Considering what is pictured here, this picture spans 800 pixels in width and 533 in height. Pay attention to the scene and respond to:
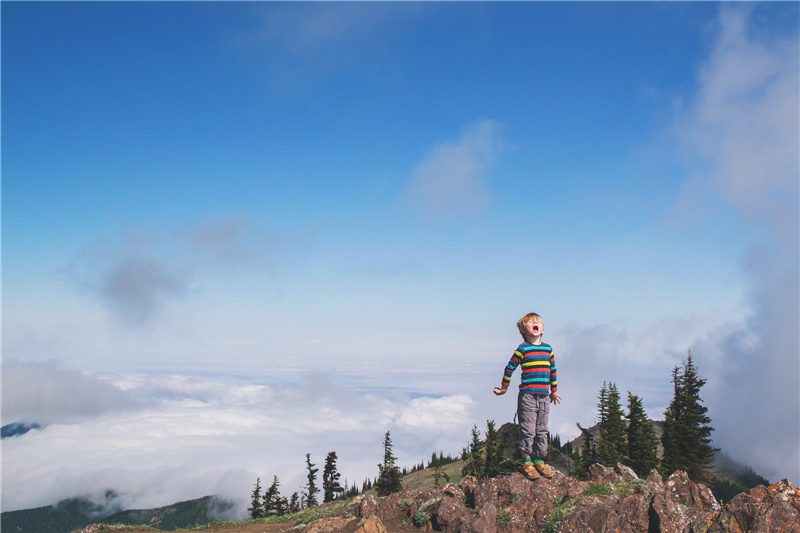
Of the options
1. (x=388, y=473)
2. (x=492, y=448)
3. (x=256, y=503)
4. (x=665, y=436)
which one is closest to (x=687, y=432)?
(x=665, y=436)

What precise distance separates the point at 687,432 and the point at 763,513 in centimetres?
4623

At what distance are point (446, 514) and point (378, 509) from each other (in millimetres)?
3296

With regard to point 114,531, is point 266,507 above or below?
below

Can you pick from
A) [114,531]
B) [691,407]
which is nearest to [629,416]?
[691,407]

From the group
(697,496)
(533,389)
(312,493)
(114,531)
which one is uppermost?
(533,389)

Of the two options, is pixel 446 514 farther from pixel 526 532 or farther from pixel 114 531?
pixel 114 531

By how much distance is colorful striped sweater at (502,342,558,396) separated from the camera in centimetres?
1463

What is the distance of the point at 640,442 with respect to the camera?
5150cm

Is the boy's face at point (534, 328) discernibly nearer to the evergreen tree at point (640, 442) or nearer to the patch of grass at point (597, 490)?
the patch of grass at point (597, 490)

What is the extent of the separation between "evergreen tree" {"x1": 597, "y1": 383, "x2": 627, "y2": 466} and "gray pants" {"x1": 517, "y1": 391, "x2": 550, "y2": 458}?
3916cm

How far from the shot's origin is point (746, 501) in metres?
11.2

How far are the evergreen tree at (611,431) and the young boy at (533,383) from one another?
39.4 metres

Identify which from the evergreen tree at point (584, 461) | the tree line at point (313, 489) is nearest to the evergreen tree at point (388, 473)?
the tree line at point (313, 489)

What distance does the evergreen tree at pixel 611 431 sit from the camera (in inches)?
1919
